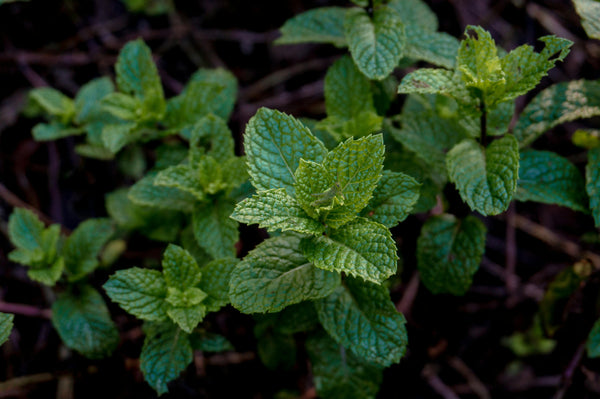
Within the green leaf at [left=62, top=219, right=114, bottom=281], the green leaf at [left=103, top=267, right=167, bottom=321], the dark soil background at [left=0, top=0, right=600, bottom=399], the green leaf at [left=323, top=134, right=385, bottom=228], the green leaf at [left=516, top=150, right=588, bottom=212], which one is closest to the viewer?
the green leaf at [left=323, top=134, right=385, bottom=228]

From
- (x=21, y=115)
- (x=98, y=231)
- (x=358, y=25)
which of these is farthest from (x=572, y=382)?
(x=21, y=115)

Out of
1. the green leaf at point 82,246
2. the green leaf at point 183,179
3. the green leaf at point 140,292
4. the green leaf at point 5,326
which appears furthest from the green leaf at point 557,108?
the green leaf at point 5,326

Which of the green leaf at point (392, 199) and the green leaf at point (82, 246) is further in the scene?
the green leaf at point (82, 246)

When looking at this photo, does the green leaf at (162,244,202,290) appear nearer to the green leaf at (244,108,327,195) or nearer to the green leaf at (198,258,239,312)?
the green leaf at (198,258,239,312)

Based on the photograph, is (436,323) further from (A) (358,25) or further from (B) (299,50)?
(B) (299,50)

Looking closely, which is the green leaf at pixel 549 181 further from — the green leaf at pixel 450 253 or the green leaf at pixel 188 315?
the green leaf at pixel 188 315

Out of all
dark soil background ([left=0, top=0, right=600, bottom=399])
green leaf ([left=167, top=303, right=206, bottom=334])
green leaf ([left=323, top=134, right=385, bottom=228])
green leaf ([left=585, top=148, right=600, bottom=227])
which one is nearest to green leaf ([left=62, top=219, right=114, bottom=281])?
dark soil background ([left=0, top=0, right=600, bottom=399])

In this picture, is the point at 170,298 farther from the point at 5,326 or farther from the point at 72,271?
the point at 72,271
